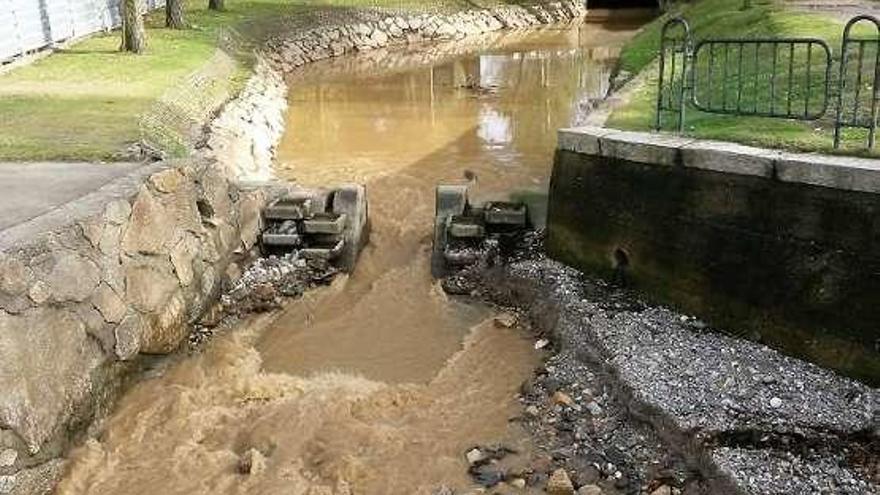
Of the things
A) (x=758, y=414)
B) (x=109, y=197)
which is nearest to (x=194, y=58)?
(x=109, y=197)

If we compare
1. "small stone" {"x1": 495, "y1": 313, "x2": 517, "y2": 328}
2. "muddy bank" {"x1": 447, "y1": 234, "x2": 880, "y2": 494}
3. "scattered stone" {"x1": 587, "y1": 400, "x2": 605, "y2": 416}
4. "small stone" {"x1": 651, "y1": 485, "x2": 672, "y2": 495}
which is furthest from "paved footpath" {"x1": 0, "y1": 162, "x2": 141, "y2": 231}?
"small stone" {"x1": 651, "y1": 485, "x2": 672, "y2": 495}

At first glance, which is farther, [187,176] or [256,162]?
[256,162]

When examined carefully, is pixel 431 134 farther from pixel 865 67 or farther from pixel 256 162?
pixel 865 67

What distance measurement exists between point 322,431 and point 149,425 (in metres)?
1.60

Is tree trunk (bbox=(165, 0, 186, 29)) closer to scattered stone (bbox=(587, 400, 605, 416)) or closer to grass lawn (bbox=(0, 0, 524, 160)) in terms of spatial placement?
grass lawn (bbox=(0, 0, 524, 160))

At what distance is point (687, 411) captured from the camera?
7137 mm

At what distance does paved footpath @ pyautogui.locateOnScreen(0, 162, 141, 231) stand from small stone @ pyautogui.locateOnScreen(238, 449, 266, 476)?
9.66 feet

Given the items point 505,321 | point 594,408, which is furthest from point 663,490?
point 505,321

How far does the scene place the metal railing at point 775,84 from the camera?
8422mm

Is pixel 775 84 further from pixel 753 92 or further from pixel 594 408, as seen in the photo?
pixel 594 408

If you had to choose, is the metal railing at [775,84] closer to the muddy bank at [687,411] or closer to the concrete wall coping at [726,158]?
the concrete wall coping at [726,158]

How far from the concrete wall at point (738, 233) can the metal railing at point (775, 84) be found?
27.2 inches

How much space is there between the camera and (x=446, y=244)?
11391 millimetres

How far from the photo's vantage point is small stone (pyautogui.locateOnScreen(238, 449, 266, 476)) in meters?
7.28
